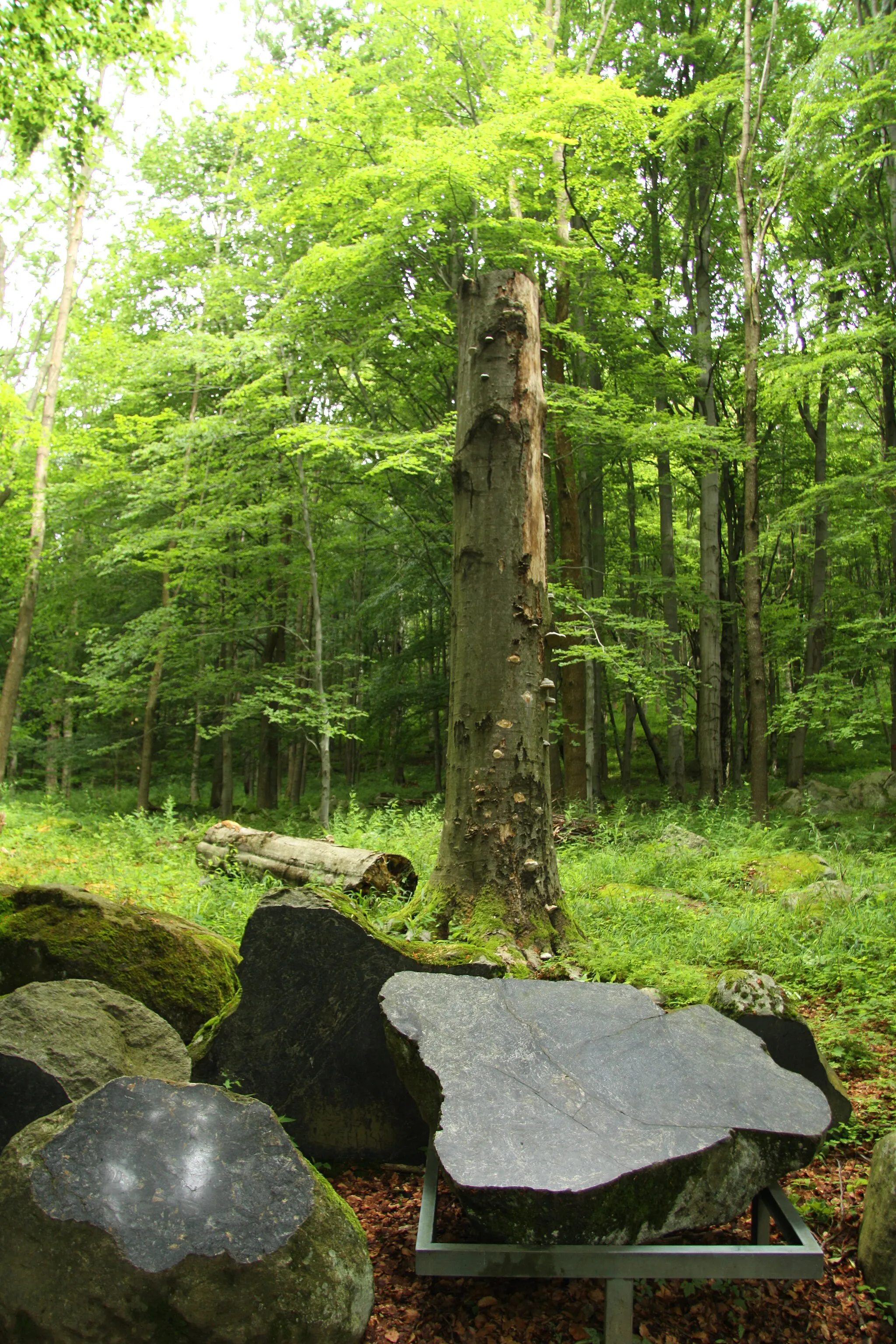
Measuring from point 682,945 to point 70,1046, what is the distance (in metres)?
3.60

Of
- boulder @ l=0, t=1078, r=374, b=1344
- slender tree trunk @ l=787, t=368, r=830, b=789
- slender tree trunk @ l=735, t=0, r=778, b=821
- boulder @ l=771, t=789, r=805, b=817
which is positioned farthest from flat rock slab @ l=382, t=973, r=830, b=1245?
slender tree trunk @ l=787, t=368, r=830, b=789

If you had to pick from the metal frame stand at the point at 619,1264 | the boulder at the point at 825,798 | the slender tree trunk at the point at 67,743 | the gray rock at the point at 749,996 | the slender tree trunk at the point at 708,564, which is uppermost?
the slender tree trunk at the point at 708,564

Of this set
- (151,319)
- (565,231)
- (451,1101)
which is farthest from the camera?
(151,319)

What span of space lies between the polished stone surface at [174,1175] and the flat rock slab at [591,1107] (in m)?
0.50

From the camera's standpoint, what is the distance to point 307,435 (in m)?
10.8

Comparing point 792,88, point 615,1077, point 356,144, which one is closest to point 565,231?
point 356,144

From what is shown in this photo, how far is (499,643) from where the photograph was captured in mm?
4957

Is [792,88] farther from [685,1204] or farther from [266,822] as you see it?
[685,1204]

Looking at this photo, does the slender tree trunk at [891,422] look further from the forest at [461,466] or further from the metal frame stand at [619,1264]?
the metal frame stand at [619,1264]

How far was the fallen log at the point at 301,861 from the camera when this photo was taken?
5.87 metres

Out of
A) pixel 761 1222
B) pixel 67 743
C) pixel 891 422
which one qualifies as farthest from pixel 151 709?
pixel 891 422

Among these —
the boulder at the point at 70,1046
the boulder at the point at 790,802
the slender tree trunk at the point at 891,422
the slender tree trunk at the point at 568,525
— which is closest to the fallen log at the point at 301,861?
the boulder at the point at 70,1046

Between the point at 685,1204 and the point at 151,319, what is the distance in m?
18.0

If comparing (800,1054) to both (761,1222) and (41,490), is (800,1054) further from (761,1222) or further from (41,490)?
(41,490)
